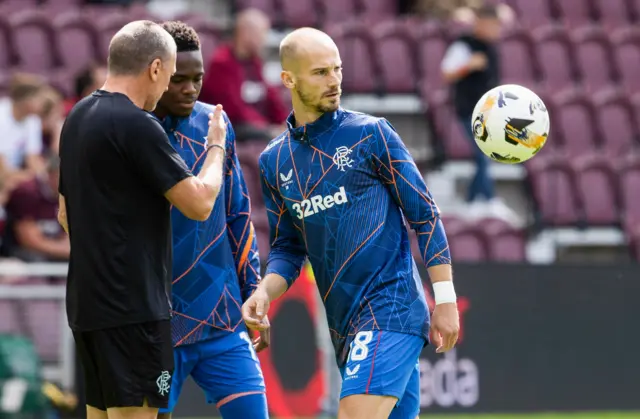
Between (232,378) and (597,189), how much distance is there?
8791 mm

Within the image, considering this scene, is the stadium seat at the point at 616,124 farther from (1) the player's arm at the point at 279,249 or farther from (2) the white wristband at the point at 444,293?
(2) the white wristband at the point at 444,293

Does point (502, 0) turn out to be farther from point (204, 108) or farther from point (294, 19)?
point (204, 108)

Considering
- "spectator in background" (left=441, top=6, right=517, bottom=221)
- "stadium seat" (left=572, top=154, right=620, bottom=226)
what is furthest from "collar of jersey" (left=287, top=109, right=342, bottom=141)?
"stadium seat" (left=572, top=154, right=620, bottom=226)

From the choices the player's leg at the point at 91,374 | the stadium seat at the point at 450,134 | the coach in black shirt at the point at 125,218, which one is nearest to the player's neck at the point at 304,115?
the coach in black shirt at the point at 125,218

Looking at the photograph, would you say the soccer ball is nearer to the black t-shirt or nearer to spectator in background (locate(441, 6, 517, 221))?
the black t-shirt

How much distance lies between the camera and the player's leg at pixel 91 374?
4754 mm

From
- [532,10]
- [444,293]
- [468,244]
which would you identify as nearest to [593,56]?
[532,10]

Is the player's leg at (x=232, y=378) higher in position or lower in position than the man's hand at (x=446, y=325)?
lower

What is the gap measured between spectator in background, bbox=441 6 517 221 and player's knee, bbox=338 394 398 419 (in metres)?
7.68

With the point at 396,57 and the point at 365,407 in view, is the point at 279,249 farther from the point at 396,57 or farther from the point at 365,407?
the point at 396,57

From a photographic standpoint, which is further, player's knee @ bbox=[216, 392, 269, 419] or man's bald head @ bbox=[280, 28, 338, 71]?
player's knee @ bbox=[216, 392, 269, 419]

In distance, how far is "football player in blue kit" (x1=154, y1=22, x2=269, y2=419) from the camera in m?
5.46

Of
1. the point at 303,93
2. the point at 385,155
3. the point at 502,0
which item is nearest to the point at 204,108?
the point at 303,93

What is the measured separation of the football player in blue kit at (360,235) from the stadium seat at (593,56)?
35.1 feet
